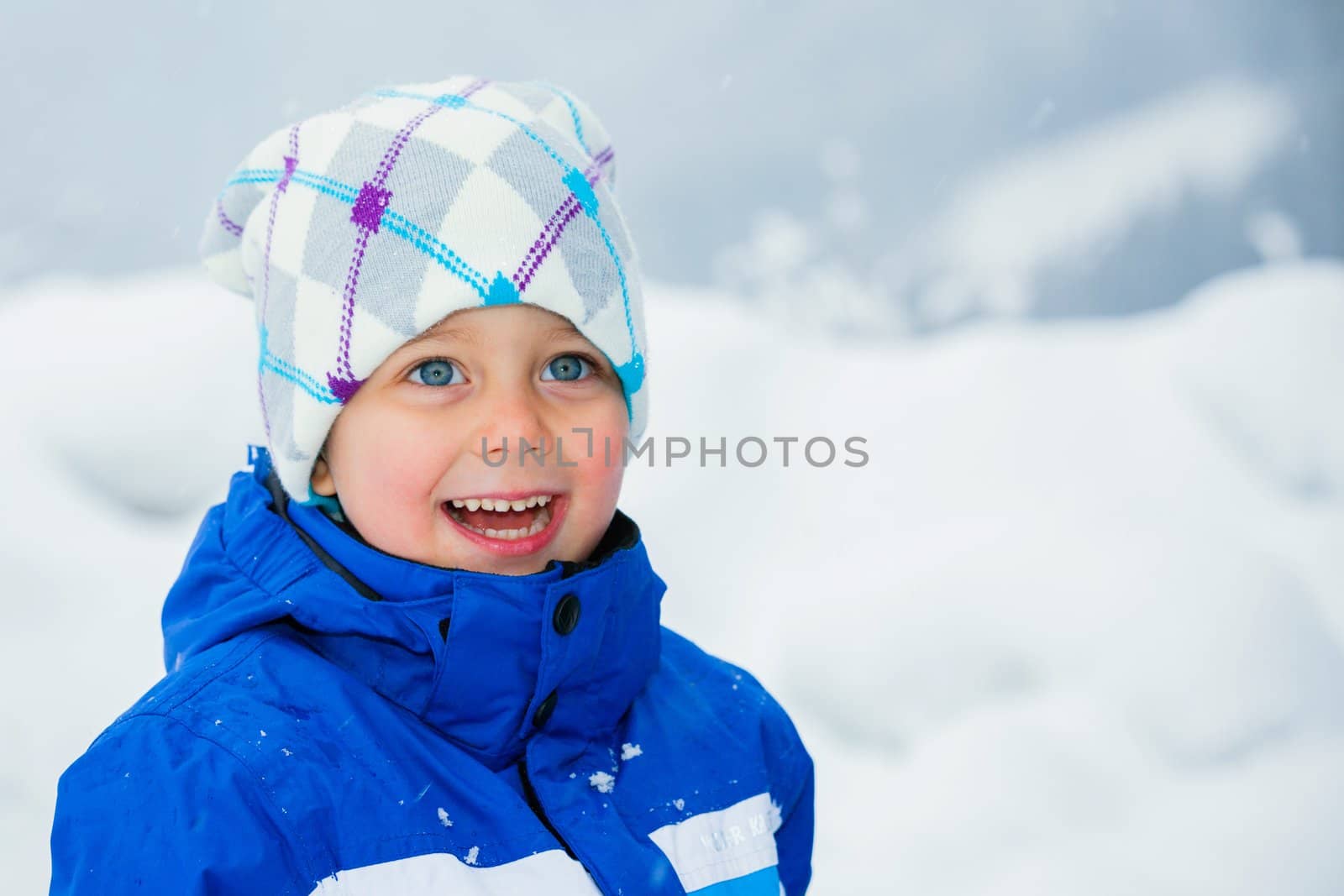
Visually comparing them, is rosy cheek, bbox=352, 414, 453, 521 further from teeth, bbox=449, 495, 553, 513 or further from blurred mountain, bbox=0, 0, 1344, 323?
blurred mountain, bbox=0, 0, 1344, 323

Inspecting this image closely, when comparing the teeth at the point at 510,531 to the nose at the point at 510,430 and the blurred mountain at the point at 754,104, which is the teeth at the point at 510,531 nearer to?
the nose at the point at 510,430

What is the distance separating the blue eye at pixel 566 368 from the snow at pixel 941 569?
0.82m

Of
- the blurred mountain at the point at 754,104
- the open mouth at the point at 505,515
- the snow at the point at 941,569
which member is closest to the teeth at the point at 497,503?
the open mouth at the point at 505,515

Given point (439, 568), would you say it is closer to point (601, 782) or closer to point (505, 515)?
point (505, 515)

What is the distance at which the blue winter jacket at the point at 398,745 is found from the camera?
0.64 m

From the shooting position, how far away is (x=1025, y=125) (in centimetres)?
272

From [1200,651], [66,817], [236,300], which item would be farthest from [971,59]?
[66,817]

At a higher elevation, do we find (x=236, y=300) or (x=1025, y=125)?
(x=1025, y=125)

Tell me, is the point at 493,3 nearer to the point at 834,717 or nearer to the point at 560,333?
the point at 834,717

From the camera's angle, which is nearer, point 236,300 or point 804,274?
point 236,300

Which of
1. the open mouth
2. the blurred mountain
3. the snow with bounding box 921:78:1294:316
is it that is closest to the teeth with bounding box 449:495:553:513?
the open mouth

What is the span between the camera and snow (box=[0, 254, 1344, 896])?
4.99 feet

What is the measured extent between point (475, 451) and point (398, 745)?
197 mm

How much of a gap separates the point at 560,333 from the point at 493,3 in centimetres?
162
